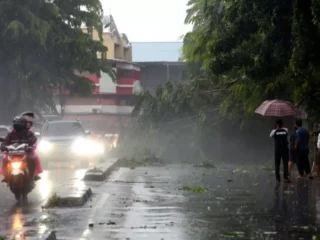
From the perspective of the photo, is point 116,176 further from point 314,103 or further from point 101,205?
point 101,205

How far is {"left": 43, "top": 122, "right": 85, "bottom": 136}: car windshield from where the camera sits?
31.1 metres

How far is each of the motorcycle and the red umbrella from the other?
38.6ft

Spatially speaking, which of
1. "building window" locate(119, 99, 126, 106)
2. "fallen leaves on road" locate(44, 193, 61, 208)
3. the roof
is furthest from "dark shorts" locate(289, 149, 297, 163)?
the roof

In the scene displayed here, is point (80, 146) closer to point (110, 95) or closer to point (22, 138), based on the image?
point (22, 138)

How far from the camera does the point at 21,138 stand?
15914 millimetres

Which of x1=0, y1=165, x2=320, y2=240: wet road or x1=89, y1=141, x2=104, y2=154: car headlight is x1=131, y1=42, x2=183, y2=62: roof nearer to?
x1=89, y1=141, x2=104, y2=154: car headlight

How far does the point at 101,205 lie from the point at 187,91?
1973 cm

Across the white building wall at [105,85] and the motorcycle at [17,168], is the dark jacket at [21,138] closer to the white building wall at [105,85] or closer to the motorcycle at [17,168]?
the motorcycle at [17,168]

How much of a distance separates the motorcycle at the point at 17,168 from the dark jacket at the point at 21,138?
33cm

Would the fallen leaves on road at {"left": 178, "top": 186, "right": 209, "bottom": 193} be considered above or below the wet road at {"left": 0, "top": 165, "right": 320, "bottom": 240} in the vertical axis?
below

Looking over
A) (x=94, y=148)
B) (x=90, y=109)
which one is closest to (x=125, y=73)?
(x=90, y=109)

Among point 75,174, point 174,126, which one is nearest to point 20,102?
point 174,126

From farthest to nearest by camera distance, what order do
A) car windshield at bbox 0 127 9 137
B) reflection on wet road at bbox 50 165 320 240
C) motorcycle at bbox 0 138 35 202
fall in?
car windshield at bbox 0 127 9 137 < motorcycle at bbox 0 138 35 202 < reflection on wet road at bbox 50 165 320 240

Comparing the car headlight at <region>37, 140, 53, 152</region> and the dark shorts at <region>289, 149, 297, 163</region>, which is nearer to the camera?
the dark shorts at <region>289, 149, 297, 163</region>
